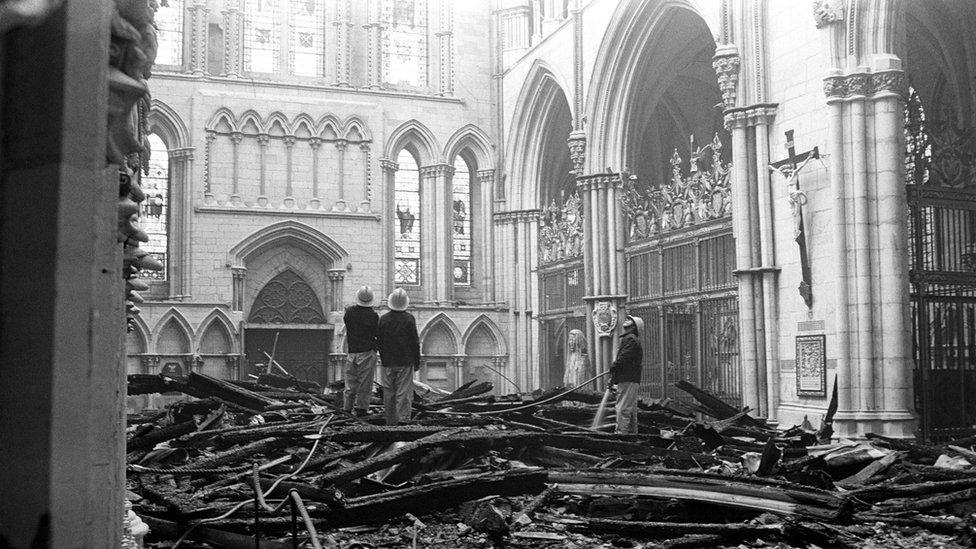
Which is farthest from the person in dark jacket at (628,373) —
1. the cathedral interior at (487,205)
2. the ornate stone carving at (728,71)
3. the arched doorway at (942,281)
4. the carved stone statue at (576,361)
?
the carved stone statue at (576,361)

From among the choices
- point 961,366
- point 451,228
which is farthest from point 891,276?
point 451,228

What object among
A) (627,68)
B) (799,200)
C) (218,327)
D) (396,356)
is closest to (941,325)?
(799,200)

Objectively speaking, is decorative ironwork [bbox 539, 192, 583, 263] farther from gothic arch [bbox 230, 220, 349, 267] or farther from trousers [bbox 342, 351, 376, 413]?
trousers [bbox 342, 351, 376, 413]

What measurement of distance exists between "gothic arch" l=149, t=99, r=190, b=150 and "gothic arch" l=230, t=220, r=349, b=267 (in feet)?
8.92

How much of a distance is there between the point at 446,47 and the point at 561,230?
6.08m

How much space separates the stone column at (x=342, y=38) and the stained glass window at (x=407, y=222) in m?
2.49

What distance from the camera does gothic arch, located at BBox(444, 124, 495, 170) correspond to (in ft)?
85.0

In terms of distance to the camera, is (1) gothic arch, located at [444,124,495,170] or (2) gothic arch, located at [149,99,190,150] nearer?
(2) gothic arch, located at [149,99,190,150]

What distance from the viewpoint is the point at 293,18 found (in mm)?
25438

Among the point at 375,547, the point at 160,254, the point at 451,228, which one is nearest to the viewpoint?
the point at 375,547

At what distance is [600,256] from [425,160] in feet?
23.3

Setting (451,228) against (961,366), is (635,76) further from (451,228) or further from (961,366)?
(961,366)

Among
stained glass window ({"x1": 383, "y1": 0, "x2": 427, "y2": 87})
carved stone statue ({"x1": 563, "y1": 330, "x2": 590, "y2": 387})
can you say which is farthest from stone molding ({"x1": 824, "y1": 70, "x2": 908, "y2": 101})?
stained glass window ({"x1": 383, "y1": 0, "x2": 427, "y2": 87})

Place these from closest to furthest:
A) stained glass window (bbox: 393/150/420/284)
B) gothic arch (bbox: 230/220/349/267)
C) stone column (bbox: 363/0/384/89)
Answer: gothic arch (bbox: 230/220/349/267), stone column (bbox: 363/0/384/89), stained glass window (bbox: 393/150/420/284)
